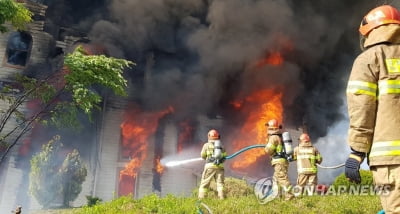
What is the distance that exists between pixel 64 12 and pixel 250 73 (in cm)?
1220

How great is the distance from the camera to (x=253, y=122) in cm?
2117

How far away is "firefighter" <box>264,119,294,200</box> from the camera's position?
7.11m

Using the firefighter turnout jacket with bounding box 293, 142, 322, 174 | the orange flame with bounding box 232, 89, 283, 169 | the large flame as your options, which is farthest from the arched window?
the firefighter turnout jacket with bounding box 293, 142, 322, 174

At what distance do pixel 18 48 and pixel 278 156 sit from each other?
1526 cm

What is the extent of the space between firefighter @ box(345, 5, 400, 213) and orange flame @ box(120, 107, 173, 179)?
53.0ft

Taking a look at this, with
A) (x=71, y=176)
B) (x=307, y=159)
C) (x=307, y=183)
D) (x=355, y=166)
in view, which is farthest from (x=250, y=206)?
(x=71, y=176)

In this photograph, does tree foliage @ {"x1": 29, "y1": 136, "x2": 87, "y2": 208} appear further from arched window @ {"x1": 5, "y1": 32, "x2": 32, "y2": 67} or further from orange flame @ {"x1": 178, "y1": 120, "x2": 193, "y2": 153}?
orange flame @ {"x1": 178, "y1": 120, "x2": 193, "y2": 153}

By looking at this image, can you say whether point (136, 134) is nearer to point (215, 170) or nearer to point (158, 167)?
point (158, 167)

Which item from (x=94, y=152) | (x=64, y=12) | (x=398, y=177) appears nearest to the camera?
(x=398, y=177)

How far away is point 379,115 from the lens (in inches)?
91.8

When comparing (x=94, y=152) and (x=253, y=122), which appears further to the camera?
(x=253, y=122)

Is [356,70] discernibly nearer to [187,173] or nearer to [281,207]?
[281,207]

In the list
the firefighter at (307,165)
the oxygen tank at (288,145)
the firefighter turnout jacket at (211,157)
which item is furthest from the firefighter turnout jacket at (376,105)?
the firefighter at (307,165)

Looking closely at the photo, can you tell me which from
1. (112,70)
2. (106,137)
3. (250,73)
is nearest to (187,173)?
(106,137)
